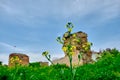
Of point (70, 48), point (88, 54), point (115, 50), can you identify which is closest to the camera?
point (70, 48)

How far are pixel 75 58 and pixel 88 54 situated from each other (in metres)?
1.11

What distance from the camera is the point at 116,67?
36.7 ft

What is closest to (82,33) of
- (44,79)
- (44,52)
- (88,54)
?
(88,54)

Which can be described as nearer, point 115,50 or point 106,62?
point 106,62

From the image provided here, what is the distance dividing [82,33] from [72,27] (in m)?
20.5

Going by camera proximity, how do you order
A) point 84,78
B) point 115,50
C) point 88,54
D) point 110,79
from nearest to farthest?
point 110,79 < point 84,78 < point 115,50 < point 88,54

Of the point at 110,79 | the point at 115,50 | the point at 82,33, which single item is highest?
the point at 82,33

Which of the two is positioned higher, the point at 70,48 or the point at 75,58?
the point at 75,58

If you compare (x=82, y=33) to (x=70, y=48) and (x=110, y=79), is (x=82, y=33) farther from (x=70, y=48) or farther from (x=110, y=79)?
(x=70, y=48)

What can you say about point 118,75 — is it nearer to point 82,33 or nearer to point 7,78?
point 7,78

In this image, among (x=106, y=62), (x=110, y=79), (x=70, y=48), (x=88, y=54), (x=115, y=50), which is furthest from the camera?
(x=88, y=54)

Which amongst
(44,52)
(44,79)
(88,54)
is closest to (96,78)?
(44,79)

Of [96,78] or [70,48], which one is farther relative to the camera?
[96,78]

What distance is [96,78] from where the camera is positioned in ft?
29.0
